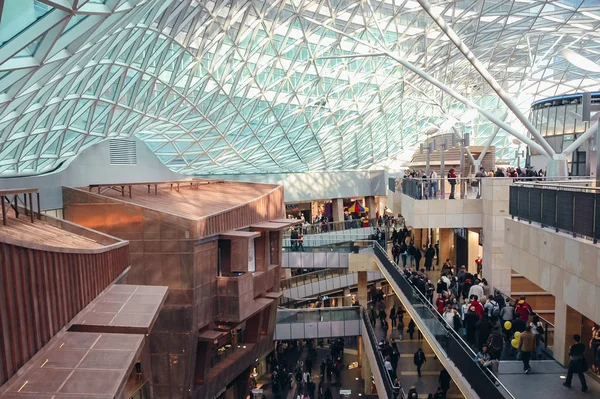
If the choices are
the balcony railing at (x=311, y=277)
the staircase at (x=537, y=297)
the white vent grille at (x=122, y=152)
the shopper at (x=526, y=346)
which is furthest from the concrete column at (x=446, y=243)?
the white vent grille at (x=122, y=152)

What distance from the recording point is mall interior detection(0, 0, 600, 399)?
38.7ft

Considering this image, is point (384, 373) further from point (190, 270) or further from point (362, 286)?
point (362, 286)

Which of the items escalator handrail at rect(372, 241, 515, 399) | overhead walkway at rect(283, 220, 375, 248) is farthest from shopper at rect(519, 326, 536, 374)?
overhead walkway at rect(283, 220, 375, 248)

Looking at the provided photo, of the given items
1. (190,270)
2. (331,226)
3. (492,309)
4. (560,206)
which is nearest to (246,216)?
(190,270)

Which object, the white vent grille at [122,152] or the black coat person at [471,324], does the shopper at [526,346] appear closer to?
the black coat person at [471,324]

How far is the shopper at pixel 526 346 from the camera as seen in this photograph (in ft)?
47.6

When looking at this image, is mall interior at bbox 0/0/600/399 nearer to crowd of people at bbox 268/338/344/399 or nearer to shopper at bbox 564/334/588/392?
shopper at bbox 564/334/588/392

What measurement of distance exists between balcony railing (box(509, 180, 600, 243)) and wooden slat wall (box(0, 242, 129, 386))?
11.8 metres

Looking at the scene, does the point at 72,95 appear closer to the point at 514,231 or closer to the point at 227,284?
the point at 227,284

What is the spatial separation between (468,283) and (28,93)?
20389 mm

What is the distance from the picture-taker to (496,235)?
80.5 ft

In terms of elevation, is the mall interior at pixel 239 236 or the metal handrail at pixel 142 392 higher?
the mall interior at pixel 239 236

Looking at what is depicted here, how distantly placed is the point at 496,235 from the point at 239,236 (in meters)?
12.5

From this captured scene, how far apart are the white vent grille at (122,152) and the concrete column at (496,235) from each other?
77.7ft
